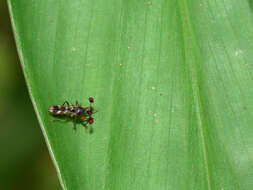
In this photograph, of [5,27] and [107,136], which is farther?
[5,27]

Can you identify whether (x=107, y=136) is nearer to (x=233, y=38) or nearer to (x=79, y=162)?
(x=79, y=162)

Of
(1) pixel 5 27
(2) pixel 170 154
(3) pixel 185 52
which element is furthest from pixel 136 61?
(1) pixel 5 27

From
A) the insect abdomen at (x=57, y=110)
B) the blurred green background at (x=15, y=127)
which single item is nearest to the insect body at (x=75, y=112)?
the insect abdomen at (x=57, y=110)

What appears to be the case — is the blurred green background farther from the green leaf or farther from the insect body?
the green leaf

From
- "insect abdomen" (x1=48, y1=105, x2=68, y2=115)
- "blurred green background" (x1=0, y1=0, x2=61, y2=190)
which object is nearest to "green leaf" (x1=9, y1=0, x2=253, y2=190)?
"insect abdomen" (x1=48, y1=105, x2=68, y2=115)

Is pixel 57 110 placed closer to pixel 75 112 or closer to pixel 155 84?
pixel 75 112

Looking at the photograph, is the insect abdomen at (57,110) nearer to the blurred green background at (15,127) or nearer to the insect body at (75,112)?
the insect body at (75,112)
